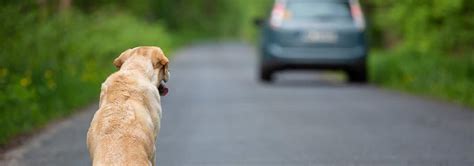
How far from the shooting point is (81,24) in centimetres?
2011

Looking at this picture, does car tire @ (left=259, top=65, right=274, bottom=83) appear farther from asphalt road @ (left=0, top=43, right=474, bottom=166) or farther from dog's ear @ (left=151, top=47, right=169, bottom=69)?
dog's ear @ (left=151, top=47, right=169, bottom=69)

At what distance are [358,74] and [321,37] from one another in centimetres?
100

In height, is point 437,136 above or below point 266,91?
below

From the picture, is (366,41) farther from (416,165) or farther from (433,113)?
(416,165)

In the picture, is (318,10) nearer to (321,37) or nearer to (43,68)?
(321,37)

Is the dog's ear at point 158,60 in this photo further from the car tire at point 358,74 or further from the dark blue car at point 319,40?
the car tire at point 358,74

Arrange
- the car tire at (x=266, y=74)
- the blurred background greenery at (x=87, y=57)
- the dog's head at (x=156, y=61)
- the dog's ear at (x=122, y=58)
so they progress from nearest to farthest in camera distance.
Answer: the dog's head at (x=156, y=61)
the dog's ear at (x=122, y=58)
the blurred background greenery at (x=87, y=57)
the car tire at (x=266, y=74)

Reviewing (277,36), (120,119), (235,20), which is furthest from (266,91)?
(235,20)

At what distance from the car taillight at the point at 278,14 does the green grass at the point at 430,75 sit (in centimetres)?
220

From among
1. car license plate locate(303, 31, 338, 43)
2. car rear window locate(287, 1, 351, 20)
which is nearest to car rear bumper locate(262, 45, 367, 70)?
car license plate locate(303, 31, 338, 43)

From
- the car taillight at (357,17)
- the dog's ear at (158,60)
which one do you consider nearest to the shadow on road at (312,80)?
the car taillight at (357,17)

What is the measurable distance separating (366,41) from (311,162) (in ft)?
35.3

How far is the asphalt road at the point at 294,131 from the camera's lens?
948 centimetres

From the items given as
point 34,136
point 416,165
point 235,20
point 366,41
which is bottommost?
point 416,165
